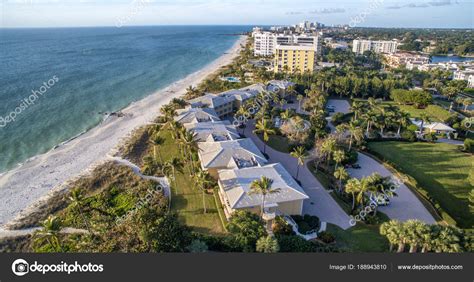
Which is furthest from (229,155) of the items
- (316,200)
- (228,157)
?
(316,200)

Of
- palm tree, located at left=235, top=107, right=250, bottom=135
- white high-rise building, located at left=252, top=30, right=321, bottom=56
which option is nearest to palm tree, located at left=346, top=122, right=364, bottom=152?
palm tree, located at left=235, top=107, right=250, bottom=135

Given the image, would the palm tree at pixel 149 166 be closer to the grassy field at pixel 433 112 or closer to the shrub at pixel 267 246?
the shrub at pixel 267 246

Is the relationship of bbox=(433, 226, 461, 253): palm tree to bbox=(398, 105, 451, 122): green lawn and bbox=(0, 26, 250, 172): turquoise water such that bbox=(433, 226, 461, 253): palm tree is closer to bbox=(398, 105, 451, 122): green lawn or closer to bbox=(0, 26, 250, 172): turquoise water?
bbox=(398, 105, 451, 122): green lawn

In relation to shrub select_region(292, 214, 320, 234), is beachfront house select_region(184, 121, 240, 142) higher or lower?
higher

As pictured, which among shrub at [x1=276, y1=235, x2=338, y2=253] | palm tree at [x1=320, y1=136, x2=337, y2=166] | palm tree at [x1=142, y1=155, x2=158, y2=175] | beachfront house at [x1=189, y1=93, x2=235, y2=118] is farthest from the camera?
beachfront house at [x1=189, y1=93, x2=235, y2=118]

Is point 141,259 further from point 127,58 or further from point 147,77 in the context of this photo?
point 127,58

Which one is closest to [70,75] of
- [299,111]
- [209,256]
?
[299,111]
